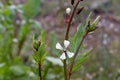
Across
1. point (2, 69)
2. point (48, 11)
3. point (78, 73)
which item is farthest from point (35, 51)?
point (48, 11)

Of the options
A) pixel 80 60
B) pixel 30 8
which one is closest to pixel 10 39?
pixel 30 8

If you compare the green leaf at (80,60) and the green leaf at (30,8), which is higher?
the green leaf at (30,8)

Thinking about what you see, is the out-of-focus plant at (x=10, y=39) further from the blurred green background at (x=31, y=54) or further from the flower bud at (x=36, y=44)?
the flower bud at (x=36, y=44)

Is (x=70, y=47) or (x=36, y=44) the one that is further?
(x=70, y=47)

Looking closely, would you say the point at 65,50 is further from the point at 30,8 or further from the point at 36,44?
the point at 30,8

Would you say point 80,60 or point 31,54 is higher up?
point 31,54

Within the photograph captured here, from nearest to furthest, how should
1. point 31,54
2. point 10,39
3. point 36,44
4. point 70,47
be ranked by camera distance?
point 36,44 → point 70,47 → point 31,54 → point 10,39

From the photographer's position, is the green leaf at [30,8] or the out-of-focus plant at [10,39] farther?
the green leaf at [30,8]

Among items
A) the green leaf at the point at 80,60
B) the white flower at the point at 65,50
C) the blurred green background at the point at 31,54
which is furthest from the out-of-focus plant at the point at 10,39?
the white flower at the point at 65,50

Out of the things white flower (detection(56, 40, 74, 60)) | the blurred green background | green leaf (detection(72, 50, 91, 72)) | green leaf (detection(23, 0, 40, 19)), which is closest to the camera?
white flower (detection(56, 40, 74, 60))

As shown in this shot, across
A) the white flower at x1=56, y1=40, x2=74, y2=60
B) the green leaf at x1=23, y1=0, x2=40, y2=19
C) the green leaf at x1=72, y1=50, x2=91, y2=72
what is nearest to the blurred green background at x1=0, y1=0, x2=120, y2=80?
the green leaf at x1=23, y1=0, x2=40, y2=19

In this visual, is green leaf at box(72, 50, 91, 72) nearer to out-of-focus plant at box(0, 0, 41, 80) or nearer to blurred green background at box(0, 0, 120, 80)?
blurred green background at box(0, 0, 120, 80)
